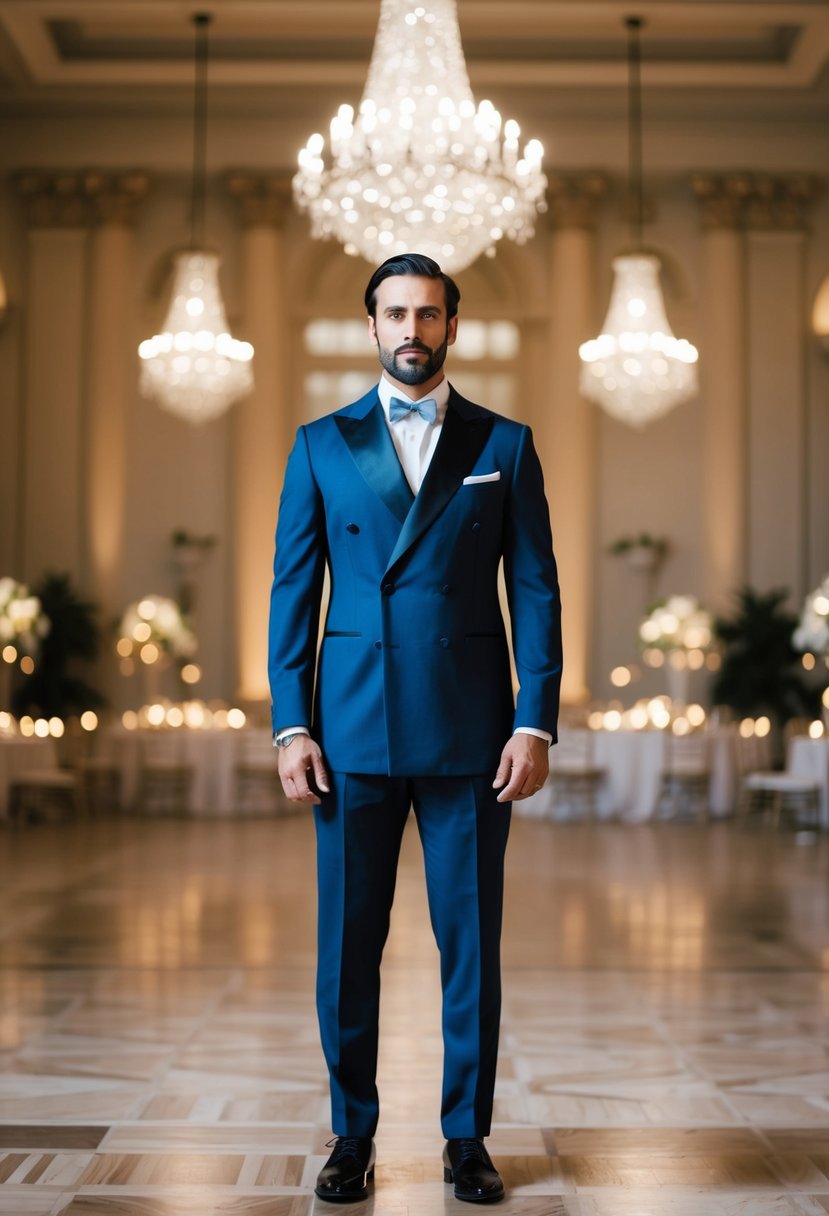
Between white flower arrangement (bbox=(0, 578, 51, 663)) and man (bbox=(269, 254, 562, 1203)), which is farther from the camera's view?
white flower arrangement (bbox=(0, 578, 51, 663))

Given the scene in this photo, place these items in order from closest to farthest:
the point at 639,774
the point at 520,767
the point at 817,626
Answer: the point at 520,767
the point at 817,626
the point at 639,774

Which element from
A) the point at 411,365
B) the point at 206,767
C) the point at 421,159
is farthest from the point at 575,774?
the point at 411,365

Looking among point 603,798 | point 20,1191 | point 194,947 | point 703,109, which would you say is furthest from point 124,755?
point 20,1191

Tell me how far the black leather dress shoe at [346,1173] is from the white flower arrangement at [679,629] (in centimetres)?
1016

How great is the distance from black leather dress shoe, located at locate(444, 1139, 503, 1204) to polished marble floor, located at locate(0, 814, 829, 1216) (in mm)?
45

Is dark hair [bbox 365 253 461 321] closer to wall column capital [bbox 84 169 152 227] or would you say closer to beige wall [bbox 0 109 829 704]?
beige wall [bbox 0 109 829 704]

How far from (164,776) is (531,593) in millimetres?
10287

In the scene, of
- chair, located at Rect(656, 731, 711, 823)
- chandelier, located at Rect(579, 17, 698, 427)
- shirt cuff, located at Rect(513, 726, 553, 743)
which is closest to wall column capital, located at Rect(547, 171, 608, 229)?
chandelier, located at Rect(579, 17, 698, 427)

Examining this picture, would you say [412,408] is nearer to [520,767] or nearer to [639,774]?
[520,767]

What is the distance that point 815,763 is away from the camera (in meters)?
11.2

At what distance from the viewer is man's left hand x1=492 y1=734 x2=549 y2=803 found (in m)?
2.75

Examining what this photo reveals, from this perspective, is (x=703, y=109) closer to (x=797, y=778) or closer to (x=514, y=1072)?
(x=797, y=778)

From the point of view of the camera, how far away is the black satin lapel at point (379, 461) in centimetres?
280

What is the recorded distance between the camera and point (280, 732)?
2.83 metres
